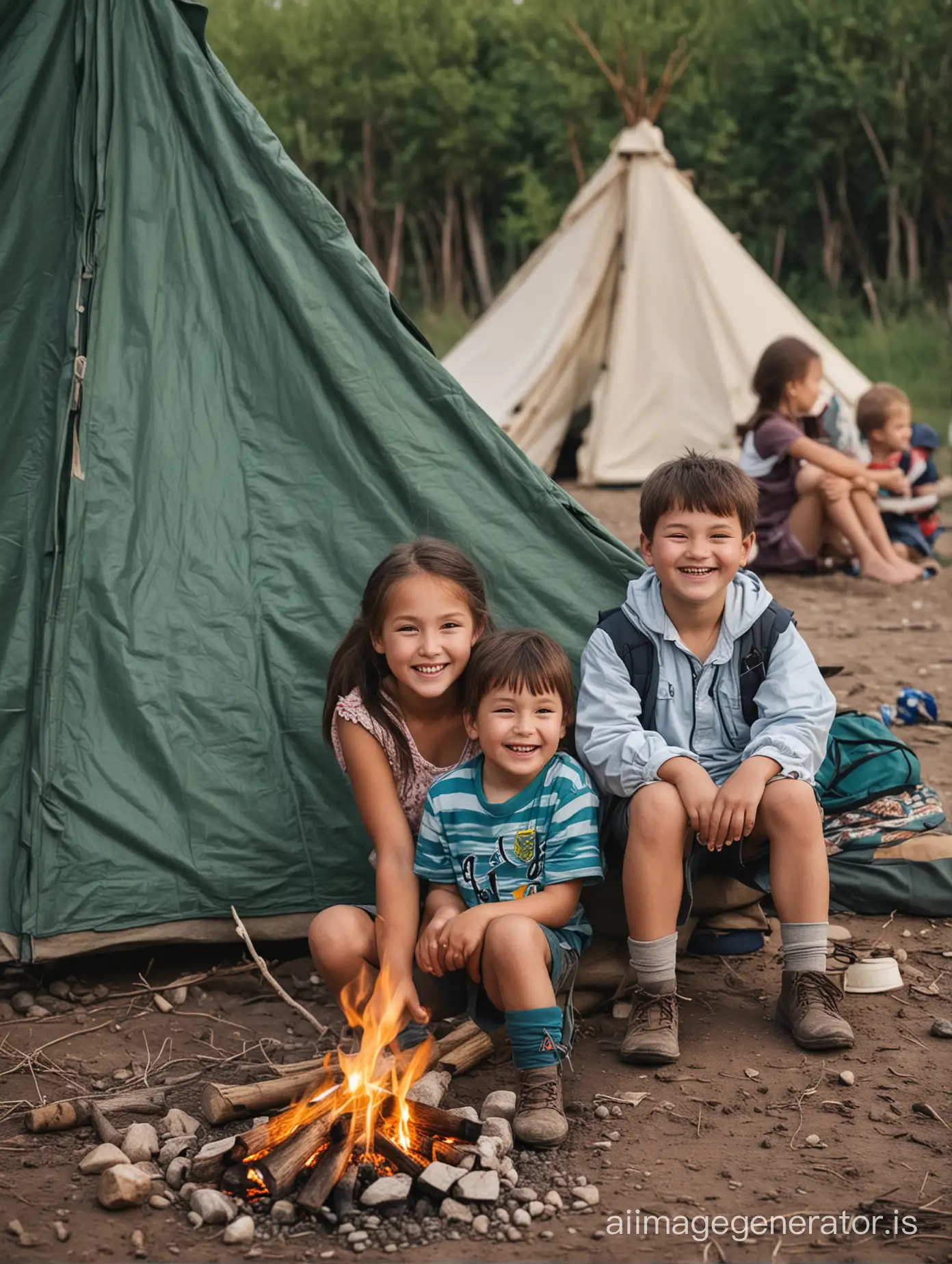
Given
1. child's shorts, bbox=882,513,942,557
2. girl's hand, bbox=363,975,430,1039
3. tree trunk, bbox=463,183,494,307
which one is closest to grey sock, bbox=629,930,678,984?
girl's hand, bbox=363,975,430,1039

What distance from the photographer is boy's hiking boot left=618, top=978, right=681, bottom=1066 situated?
2.99m

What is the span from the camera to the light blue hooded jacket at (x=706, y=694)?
3.18m

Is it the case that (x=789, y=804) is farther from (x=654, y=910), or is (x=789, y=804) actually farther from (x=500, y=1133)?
(x=500, y=1133)

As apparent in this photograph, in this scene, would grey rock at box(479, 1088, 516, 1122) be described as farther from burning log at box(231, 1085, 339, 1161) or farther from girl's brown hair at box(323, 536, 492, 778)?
girl's brown hair at box(323, 536, 492, 778)

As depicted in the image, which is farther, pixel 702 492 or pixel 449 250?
pixel 449 250

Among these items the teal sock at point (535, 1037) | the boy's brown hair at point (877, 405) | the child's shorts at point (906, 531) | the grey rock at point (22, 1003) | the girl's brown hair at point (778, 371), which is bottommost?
the grey rock at point (22, 1003)

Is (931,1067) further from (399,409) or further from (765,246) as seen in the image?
(765,246)

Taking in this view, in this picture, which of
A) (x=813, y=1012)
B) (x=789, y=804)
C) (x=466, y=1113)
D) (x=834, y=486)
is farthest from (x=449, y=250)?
(x=466, y=1113)

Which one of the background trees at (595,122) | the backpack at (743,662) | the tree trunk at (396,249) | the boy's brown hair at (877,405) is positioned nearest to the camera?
the backpack at (743,662)

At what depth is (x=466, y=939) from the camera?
281cm

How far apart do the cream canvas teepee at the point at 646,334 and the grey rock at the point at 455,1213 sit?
8.36m

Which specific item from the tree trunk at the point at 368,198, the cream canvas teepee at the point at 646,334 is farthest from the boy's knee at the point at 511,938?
the tree trunk at the point at 368,198

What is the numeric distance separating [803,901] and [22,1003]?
1.84 m

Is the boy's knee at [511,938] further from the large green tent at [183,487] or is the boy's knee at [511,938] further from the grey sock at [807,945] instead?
the large green tent at [183,487]
